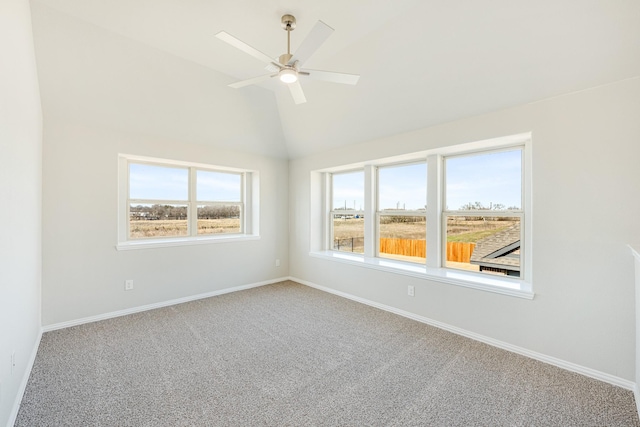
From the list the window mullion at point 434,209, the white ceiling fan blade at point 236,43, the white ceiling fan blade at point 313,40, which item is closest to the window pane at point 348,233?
the window mullion at point 434,209

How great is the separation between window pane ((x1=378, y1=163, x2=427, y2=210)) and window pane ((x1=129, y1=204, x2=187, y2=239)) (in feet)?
10.4

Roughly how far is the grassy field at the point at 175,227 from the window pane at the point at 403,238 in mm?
2634

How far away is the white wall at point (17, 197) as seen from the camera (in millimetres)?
1529

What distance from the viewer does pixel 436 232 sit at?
3500 mm

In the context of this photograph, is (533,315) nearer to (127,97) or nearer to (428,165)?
(428,165)

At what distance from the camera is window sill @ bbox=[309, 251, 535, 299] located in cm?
267

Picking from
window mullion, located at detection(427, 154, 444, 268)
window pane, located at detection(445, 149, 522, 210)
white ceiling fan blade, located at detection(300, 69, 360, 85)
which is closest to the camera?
white ceiling fan blade, located at detection(300, 69, 360, 85)

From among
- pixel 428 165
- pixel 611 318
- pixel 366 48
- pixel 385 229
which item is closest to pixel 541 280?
pixel 611 318

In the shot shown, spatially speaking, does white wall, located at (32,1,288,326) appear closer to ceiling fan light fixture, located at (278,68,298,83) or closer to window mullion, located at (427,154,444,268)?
ceiling fan light fixture, located at (278,68,298,83)

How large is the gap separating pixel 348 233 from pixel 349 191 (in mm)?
744

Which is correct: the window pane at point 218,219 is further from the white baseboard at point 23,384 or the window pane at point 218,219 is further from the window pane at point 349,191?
the white baseboard at point 23,384

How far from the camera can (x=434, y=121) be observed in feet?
10.4

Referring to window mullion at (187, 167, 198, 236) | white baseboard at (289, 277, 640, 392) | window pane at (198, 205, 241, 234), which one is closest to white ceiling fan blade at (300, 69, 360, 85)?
white baseboard at (289, 277, 640, 392)

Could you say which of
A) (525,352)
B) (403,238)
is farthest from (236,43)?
(525,352)
